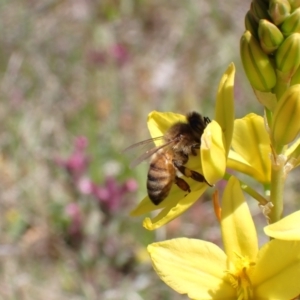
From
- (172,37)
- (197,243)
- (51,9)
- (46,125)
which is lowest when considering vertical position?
(197,243)

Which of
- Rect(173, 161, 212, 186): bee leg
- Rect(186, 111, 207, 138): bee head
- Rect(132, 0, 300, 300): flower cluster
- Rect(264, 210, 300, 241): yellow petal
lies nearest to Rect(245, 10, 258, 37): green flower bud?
Rect(132, 0, 300, 300): flower cluster

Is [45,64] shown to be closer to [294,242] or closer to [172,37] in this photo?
[172,37]

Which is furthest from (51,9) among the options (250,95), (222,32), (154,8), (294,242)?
(294,242)

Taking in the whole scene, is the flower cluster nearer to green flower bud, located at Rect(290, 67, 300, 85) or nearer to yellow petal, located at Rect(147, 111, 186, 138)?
green flower bud, located at Rect(290, 67, 300, 85)

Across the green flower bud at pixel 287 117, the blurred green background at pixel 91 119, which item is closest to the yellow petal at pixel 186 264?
the green flower bud at pixel 287 117

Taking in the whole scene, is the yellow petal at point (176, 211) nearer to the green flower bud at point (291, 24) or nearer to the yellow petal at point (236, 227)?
the yellow petal at point (236, 227)

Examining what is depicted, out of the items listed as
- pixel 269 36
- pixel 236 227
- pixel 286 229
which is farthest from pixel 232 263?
pixel 269 36
